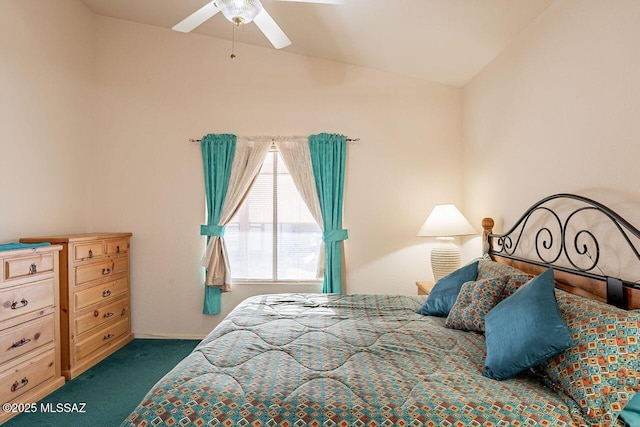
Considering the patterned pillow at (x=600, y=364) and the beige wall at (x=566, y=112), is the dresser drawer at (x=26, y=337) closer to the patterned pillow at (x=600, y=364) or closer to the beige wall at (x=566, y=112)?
the patterned pillow at (x=600, y=364)

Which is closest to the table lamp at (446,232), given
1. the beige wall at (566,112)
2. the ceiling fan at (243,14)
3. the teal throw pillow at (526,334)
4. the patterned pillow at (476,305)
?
the beige wall at (566,112)

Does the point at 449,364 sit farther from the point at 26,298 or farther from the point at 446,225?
the point at 26,298

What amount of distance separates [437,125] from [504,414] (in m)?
3.06

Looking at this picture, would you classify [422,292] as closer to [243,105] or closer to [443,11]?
[443,11]

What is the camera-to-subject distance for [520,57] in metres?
2.57

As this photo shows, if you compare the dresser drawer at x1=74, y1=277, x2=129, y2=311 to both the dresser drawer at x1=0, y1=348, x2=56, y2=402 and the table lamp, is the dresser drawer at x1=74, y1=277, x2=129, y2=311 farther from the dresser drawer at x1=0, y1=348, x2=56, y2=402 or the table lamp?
the table lamp

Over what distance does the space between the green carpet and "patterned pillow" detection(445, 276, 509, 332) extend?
6.96ft

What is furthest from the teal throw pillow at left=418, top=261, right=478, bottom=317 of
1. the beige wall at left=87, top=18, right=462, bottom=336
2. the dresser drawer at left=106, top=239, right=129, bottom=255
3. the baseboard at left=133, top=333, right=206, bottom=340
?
the dresser drawer at left=106, top=239, right=129, bottom=255

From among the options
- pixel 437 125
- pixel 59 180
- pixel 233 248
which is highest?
pixel 437 125

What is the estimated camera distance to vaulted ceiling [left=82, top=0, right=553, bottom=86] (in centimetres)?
247

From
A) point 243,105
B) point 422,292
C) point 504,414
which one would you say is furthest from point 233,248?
point 504,414

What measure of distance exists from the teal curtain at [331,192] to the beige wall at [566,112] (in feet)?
4.34

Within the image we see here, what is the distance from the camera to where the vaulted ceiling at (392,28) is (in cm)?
247

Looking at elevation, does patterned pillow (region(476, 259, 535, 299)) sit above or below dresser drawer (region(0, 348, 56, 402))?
above
